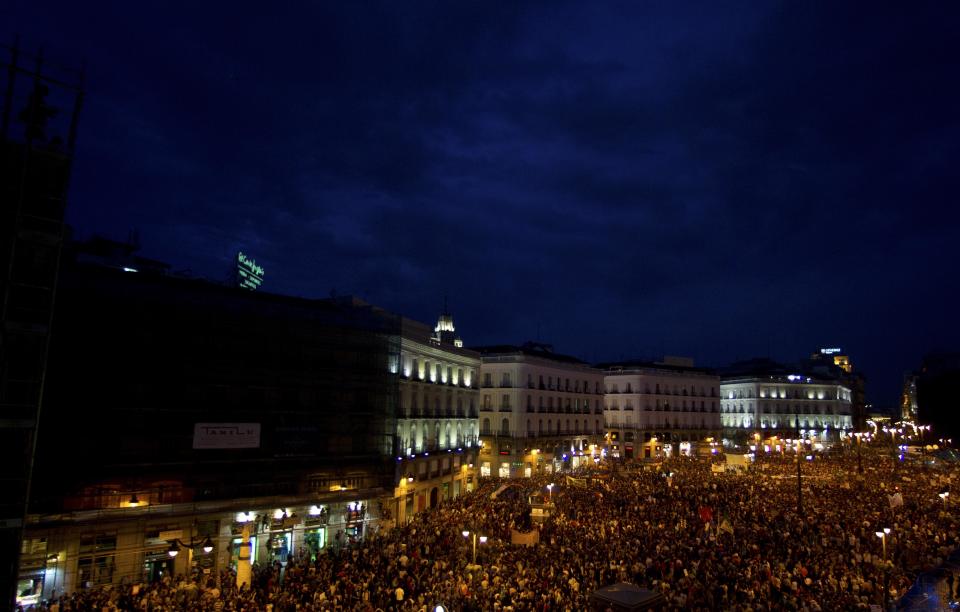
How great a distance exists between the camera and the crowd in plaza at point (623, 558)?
16469mm

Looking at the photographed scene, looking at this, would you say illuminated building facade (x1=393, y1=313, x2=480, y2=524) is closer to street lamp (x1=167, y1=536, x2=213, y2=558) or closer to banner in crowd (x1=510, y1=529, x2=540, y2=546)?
banner in crowd (x1=510, y1=529, x2=540, y2=546)

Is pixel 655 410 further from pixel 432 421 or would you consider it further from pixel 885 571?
pixel 885 571

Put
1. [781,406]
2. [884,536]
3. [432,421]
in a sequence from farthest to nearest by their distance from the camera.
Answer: [781,406] < [432,421] < [884,536]

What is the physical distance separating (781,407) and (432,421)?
222 ft

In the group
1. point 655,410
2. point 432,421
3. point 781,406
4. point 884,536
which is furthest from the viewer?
point 781,406

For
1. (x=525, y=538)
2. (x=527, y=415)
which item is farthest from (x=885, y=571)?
(x=527, y=415)

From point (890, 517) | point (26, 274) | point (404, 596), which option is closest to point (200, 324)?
point (26, 274)

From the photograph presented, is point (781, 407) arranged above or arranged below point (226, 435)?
above

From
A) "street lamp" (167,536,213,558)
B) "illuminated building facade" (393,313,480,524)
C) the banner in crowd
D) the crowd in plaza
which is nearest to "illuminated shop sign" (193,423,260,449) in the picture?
"street lamp" (167,536,213,558)

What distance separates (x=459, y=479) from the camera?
144 ft

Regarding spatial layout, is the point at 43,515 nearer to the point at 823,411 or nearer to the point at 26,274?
the point at 26,274

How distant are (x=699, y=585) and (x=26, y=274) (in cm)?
1897

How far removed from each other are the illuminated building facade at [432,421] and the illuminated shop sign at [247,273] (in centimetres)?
1736

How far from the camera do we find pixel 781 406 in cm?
8838
